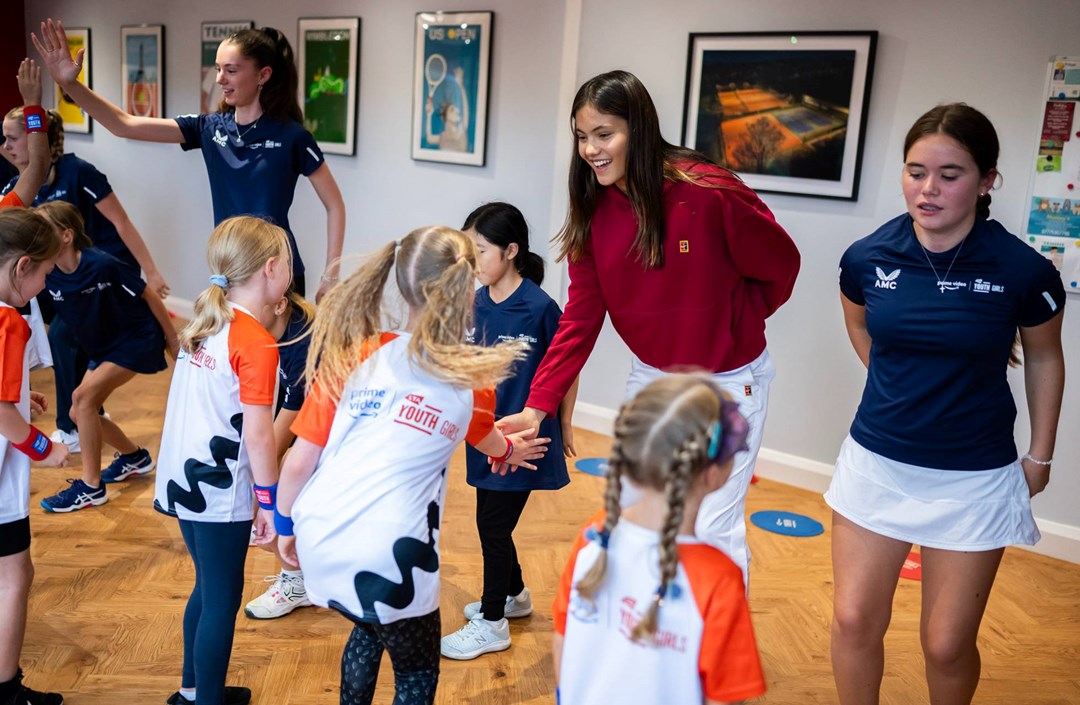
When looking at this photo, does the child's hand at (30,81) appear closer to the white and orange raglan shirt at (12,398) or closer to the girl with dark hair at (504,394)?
the white and orange raglan shirt at (12,398)

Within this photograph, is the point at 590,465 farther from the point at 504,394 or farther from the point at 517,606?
the point at 504,394

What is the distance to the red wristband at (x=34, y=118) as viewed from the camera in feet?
10.7

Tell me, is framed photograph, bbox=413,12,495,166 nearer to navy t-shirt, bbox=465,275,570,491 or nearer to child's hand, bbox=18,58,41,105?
child's hand, bbox=18,58,41,105

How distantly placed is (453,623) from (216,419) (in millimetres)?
1175

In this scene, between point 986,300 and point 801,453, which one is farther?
point 801,453

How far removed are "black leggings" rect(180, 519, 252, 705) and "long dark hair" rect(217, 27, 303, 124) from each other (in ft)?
4.87

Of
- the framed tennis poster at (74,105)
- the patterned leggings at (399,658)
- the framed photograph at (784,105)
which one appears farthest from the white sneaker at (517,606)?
the framed tennis poster at (74,105)

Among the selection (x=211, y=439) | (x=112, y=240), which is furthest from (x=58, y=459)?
(x=112, y=240)

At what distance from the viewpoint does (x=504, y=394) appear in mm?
2750

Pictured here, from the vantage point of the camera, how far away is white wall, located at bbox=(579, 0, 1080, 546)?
3.69m

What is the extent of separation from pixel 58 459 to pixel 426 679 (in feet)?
3.42

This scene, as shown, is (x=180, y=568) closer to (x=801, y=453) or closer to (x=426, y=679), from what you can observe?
(x=426, y=679)

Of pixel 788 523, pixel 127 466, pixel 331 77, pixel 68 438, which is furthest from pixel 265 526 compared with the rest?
pixel 331 77

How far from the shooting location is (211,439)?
2.06 meters
